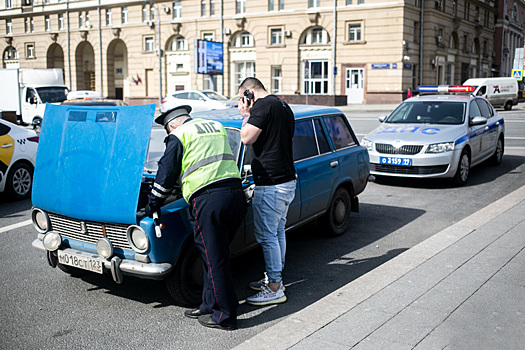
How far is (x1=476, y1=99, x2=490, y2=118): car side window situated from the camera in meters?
11.7

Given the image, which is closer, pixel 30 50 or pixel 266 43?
pixel 266 43

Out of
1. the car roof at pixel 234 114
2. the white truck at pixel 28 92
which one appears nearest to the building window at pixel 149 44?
the white truck at pixel 28 92

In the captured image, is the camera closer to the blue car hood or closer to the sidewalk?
the blue car hood

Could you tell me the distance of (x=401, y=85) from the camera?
1636 inches

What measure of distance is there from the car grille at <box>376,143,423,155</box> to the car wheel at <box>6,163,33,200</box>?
20.4ft

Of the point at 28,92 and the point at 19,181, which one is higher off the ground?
the point at 28,92

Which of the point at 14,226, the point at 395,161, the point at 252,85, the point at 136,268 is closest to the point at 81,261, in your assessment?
the point at 136,268

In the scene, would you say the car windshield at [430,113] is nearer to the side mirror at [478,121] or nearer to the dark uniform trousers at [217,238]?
the side mirror at [478,121]

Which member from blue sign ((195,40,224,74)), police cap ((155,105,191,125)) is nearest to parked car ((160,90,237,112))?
blue sign ((195,40,224,74))

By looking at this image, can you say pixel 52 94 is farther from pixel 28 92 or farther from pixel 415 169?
pixel 415 169

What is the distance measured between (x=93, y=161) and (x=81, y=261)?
2.76 ft

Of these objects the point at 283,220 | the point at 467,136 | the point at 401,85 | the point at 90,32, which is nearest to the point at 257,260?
the point at 283,220

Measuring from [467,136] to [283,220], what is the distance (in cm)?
661

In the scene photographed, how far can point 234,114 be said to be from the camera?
598cm
